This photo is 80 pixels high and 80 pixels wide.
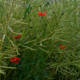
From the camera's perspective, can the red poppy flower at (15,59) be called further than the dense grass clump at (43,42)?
No

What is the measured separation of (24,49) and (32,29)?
0.21 metres

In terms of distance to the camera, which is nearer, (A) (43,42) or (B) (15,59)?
(B) (15,59)

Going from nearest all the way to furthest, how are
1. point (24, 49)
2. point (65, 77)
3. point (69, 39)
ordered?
1. point (24, 49)
2. point (69, 39)
3. point (65, 77)

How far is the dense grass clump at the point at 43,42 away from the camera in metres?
2.11

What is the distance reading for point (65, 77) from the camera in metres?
2.48

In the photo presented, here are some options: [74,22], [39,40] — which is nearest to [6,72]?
[39,40]

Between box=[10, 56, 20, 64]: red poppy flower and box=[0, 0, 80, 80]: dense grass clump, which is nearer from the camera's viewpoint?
box=[10, 56, 20, 64]: red poppy flower

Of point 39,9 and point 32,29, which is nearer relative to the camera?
point 32,29

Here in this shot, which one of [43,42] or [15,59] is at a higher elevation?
[43,42]

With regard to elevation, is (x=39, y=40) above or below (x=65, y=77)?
above

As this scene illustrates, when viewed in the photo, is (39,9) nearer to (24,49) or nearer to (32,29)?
(32,29)

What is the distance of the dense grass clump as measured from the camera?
2.11 meters

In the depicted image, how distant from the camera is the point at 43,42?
218 centimetres

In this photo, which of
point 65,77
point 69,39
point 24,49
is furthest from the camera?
point 65,77
